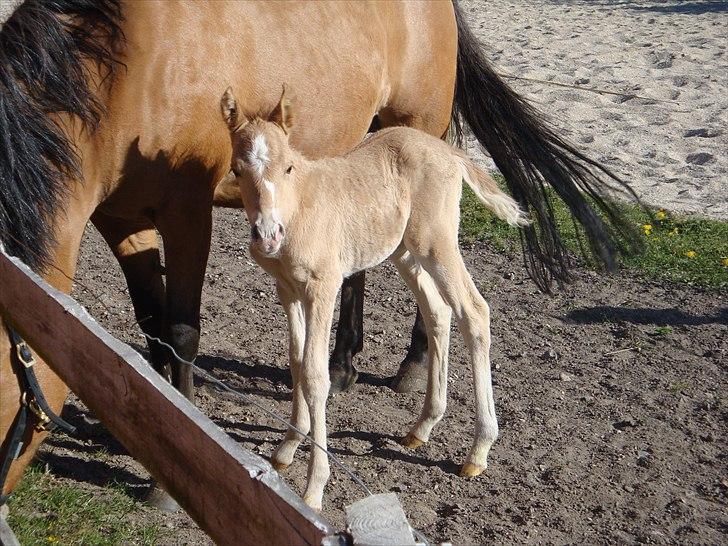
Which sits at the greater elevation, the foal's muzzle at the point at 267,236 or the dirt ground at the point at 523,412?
the foal's muzzle at the point at 267,236

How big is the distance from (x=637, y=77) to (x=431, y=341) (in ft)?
23.6

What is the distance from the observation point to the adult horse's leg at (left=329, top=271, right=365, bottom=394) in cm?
507

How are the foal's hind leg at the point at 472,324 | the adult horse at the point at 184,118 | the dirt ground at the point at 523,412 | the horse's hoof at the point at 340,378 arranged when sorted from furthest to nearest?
the horse's hoof at the point at 340,378
the foal's hind leg at the point at 472,324
the dirt ground at the point at 523,412
the adult horse at the point at 184,118

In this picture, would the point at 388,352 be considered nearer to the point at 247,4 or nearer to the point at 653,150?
the point at 247,4

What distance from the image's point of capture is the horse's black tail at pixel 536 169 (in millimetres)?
5113

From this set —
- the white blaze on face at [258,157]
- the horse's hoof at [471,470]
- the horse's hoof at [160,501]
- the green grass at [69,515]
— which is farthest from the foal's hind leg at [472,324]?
the green grass at [69,515]

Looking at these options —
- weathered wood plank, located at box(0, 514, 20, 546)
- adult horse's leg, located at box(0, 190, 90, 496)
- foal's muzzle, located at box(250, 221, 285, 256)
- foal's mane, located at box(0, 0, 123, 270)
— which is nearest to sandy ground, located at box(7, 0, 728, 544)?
adult horse's leg, located at box(0, 190, 90, 496)

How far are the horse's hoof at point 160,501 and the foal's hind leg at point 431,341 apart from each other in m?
1.12

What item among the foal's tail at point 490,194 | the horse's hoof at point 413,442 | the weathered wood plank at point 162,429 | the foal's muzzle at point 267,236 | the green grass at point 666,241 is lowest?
the green grass at point 666,241

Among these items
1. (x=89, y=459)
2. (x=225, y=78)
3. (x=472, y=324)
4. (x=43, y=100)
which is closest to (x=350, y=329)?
(x=472, y=324)

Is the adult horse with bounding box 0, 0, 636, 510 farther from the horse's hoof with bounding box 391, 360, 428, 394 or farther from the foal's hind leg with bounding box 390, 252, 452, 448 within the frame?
the foal's hind leg with bounding box 390, 252, 452, 448

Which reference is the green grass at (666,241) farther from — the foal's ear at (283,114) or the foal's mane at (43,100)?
the foal's mane at (43,100)

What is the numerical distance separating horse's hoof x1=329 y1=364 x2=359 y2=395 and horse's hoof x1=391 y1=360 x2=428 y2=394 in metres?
0.23

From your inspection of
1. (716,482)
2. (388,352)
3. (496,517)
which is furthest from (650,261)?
(496,517)
